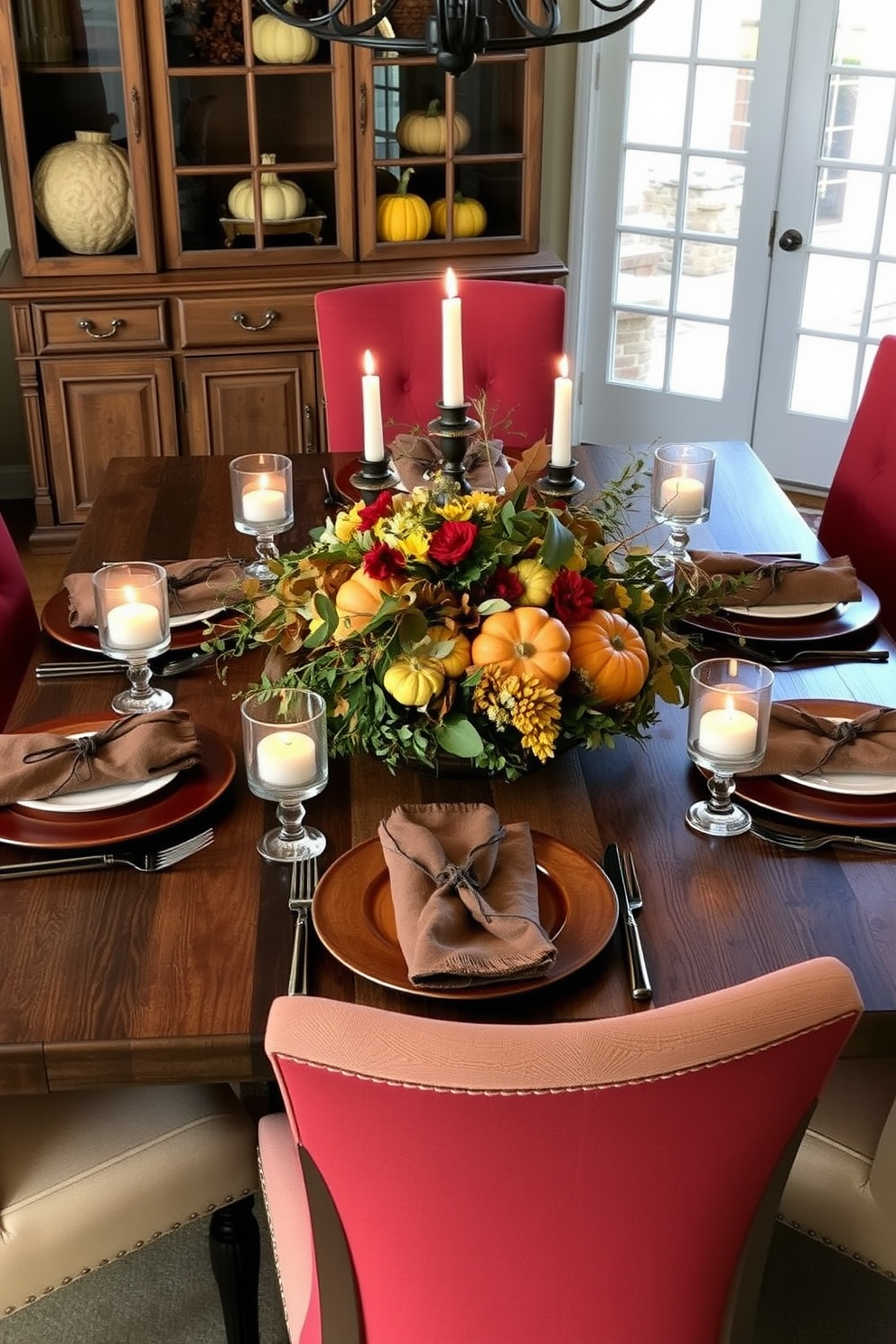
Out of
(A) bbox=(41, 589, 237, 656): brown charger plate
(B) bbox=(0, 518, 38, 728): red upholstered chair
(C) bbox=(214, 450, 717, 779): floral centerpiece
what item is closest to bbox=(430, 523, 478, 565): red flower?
(C) bbox=(214, 450, 717, 779): floral centerpiece

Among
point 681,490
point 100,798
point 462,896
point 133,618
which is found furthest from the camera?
point 681,490

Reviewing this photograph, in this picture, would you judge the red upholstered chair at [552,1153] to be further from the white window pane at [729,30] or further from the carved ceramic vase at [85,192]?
the white window pane at [729,30]

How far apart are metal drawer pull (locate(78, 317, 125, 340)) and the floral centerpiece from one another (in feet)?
7.21

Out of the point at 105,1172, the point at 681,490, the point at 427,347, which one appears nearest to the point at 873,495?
the point at 681,490

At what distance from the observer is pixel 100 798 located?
146 centimetres

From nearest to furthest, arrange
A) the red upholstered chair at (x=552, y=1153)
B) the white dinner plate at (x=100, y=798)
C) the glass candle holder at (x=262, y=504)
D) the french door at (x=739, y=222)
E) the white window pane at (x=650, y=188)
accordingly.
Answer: the red upholstered chair at (x=552, y=1153)
the white dinner plate at (x=100, y=798)
the glass candle holder at (x=262, y=504)
the french door at (x=739, y=222)
the white window pane at (x=650, y=188)

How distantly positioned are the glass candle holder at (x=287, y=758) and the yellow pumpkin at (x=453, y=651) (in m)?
0.13

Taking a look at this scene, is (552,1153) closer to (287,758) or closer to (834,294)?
(287,758)

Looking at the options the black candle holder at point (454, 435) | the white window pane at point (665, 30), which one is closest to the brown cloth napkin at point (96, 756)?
the black candle holder at point (454, 435)

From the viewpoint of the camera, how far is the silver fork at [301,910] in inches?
47.5

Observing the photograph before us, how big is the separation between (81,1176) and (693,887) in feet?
2.13

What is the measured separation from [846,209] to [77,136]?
2063 millimetres

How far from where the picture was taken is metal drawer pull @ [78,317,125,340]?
3.49m

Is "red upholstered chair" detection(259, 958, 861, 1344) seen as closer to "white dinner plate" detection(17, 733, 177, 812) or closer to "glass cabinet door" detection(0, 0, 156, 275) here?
"white dinner plate" detection(17, 733, 177, 812)
